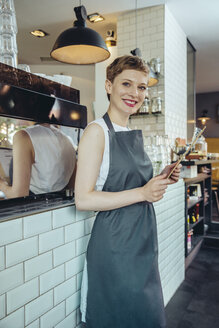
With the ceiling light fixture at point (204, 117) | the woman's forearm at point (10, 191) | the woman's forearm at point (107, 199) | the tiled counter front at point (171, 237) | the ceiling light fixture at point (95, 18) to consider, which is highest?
the ceiling light fixture at point (95, 18)

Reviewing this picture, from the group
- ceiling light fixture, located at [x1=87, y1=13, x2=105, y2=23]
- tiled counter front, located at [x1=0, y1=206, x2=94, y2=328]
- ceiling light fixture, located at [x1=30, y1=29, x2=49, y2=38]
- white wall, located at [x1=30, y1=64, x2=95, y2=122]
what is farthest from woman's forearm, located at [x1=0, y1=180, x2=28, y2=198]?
white wall, located at [x1=30, y1=64, x2=95, y2=122]

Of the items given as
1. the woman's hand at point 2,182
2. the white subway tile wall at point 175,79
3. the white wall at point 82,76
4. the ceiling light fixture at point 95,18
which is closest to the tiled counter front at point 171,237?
the woman's hand at point 2,182

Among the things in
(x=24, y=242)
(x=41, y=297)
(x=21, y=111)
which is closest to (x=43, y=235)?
(x=24, y=242)

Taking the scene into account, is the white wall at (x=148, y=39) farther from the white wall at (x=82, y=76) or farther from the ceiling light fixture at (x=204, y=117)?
the ceiling light fixture at (x=204, y=117)

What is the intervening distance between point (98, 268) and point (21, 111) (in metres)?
0.68

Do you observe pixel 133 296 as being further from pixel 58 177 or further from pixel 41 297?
pixel 58 177

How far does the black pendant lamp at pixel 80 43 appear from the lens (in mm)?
2508

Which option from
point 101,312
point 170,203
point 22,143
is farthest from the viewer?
point 170,203

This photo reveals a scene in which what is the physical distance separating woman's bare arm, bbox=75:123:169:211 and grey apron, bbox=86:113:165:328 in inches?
2.8

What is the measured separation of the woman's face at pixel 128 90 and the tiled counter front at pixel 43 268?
1.66 ft

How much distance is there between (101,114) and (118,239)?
356 centimetres

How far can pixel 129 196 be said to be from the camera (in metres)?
1.13

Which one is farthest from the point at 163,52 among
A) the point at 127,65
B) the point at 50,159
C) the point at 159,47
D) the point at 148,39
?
the point at 50,159

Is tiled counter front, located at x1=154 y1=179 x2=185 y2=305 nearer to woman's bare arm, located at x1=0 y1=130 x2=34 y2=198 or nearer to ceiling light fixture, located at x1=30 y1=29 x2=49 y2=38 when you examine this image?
woman's bare arm, located at x1=0 y1=130 x2=34 y2=198
